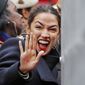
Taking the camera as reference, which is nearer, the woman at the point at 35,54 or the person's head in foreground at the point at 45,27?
the woman at the point at 35,54

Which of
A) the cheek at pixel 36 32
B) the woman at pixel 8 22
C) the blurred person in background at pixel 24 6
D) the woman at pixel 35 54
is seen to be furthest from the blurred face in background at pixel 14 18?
the blurred person in background at pixel 24 6

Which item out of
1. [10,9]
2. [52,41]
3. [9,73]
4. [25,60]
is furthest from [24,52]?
[10,9]

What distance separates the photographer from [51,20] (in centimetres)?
186

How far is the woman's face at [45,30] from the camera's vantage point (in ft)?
5.81

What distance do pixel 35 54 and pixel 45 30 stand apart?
16.0 inches

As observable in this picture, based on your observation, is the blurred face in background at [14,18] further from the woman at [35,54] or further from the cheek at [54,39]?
the cheek at [54,39]

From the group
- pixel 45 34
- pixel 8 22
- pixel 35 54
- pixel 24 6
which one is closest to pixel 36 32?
pixel 45 34

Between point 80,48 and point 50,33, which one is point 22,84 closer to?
point 50,33

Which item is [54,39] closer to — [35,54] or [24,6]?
[35,54]

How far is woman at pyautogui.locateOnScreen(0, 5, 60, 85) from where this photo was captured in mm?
1403

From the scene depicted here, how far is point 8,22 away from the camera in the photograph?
220cm

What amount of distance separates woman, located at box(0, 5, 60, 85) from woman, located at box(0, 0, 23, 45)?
1.00ft

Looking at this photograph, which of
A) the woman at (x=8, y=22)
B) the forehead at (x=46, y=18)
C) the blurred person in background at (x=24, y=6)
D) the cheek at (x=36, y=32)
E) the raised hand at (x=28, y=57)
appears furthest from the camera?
the blurred person in background at (x=24, y=6)

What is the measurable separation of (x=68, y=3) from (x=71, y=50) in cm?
8
